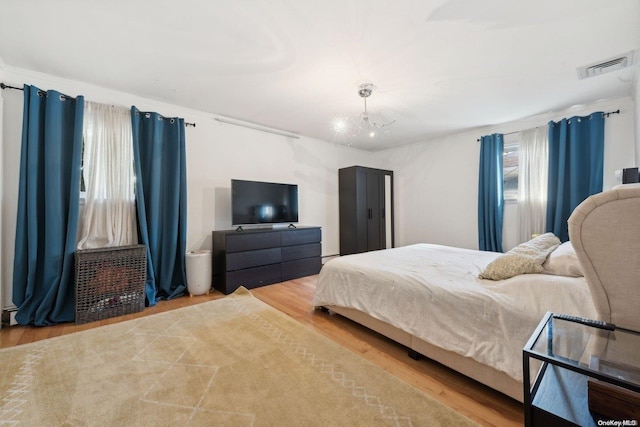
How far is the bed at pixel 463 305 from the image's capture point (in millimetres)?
1378

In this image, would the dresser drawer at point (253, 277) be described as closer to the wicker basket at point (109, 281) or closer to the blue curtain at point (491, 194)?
the wicker basket at point (109, 281)

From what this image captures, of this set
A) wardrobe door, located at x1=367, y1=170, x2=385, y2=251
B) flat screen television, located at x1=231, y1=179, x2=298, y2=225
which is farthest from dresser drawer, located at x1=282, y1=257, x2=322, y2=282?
wardrobe door, located at x1=367, y1=170, x2=385, y2=251

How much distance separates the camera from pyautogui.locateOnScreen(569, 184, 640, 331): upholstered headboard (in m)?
0.81

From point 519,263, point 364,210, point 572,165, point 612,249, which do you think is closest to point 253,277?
point 364,210

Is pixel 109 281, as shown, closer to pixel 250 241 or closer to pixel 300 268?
pixel 250 241

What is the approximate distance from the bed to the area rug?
0.35m

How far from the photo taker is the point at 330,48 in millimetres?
2162

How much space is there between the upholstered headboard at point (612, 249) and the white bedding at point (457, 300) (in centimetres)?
52

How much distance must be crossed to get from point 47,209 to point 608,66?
18.3 ft

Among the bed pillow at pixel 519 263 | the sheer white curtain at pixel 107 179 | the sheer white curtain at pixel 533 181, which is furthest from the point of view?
the sheer white curtain at pixel 533 181

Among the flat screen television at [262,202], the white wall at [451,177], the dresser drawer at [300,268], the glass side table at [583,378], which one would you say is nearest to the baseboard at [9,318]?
the flat screen television at [262,202]

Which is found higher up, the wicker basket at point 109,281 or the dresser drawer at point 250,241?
the dresser drawer at point 250,241

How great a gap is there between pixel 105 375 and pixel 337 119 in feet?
12.1

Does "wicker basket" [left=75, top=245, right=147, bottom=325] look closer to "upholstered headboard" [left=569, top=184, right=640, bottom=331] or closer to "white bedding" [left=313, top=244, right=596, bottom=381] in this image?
"white bedding" [left=313, top=244, right=596, bottom=381]
